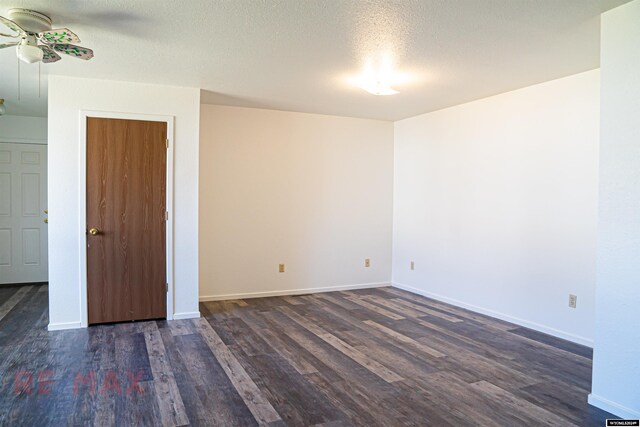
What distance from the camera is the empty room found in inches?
102

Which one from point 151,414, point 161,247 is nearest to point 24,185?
point 161,247

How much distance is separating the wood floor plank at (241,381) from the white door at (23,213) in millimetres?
3689

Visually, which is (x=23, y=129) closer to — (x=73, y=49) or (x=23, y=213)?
(x=23, y=213)

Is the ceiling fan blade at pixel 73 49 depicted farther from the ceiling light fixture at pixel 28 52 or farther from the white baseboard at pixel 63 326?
the white baseboard at pixel 63 326

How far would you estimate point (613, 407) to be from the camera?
8.42 feet

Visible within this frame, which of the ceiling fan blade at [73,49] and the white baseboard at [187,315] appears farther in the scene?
the white baseboard at [187,315]

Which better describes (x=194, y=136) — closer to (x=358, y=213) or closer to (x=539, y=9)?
(x=358, y=213)

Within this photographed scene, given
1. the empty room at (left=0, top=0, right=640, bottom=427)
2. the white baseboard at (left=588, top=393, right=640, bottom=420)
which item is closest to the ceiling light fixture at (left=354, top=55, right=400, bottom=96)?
the empty room at (left=0, top=0, right=640, bottom=427)

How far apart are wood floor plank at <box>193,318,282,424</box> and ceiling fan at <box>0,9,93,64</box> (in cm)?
241

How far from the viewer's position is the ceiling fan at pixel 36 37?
256 centimetres

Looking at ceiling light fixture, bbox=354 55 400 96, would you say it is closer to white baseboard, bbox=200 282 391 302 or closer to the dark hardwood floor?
the dark hardwood floor

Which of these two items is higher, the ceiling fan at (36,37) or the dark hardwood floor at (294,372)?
the ceiling fan at (36,37)

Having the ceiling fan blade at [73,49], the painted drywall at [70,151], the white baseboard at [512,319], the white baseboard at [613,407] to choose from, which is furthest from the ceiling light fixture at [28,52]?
the white baseboard at [512,319]

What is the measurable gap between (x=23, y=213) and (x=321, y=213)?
4.35 m
